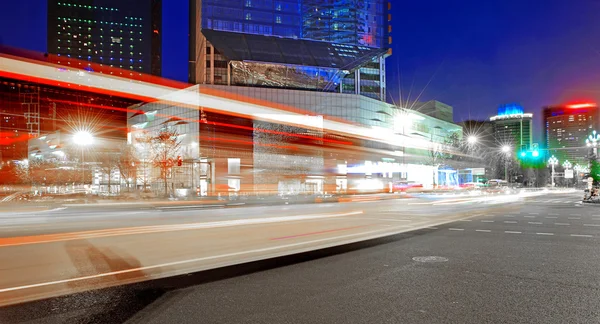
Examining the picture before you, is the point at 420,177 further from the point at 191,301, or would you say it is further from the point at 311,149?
the point at 191,301

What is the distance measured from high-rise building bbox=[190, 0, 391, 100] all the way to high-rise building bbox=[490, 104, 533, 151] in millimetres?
90944

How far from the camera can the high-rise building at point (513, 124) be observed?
171 m

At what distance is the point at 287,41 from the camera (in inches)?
3578

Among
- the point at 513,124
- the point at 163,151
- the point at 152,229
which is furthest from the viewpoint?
the point at 513,124

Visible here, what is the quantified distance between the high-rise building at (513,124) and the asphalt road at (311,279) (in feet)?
576

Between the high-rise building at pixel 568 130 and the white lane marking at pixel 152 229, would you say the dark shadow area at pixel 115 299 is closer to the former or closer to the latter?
the white lane marking at pixel 152 229

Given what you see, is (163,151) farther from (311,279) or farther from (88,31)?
(88,31)

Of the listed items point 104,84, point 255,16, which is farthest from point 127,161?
point 255,16

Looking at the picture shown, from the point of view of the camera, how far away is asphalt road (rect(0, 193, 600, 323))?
18.0ft

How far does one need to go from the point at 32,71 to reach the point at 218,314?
55.3ft

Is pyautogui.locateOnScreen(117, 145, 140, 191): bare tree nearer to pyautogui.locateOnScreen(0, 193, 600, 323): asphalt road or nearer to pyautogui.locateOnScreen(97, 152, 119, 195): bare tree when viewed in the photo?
pyautogui.locateOnScreen(97, 152, 119, 195): bare tree

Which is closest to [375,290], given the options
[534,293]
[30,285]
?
[534,293]

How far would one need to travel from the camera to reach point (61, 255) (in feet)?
32.8

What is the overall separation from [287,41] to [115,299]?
89.2 m
